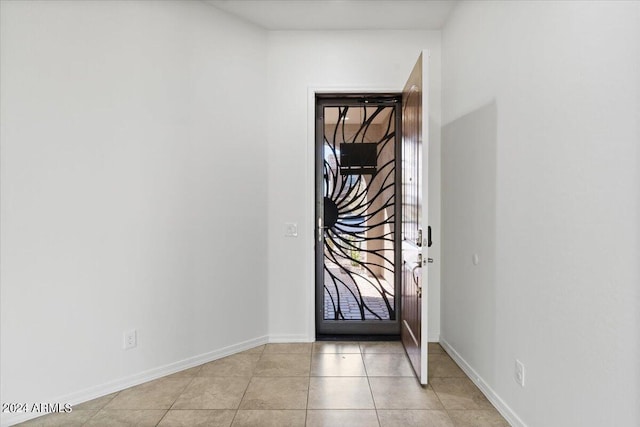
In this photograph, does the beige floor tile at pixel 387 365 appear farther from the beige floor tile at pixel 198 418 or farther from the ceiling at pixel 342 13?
the ceiling at pixel 342 13

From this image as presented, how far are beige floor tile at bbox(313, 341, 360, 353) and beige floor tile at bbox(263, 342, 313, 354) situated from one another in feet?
0.23

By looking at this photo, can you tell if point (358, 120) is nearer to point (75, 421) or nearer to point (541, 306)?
point (541, 306)

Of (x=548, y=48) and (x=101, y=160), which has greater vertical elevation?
(x=548, y=48)

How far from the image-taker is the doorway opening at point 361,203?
349 cm

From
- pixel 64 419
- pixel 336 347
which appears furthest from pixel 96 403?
pixel 336 347

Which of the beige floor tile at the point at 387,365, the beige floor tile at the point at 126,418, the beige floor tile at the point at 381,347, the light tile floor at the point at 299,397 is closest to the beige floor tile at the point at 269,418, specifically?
the light tile floor at the point at 299,397

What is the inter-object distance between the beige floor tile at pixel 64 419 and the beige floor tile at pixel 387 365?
1.78m

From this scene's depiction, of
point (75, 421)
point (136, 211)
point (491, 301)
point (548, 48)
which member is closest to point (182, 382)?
point (75, 421)

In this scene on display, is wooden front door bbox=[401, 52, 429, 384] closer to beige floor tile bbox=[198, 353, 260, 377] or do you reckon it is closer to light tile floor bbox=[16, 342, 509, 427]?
light tile floor bbox=[16, 342, 509, 427]

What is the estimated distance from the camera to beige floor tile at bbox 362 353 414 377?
274 centimetres

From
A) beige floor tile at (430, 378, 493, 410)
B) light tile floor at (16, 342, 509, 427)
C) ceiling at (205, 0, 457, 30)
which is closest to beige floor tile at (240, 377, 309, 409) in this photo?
light tile floor at (16, 342, 509, 427)

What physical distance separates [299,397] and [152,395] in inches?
37.2

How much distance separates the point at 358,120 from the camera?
3486 millimetres

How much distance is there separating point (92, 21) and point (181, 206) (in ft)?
4.25
